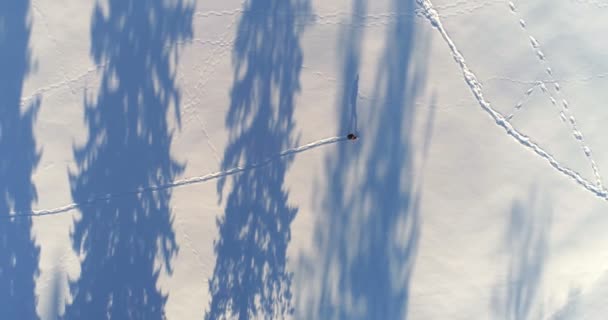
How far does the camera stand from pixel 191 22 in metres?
4.10

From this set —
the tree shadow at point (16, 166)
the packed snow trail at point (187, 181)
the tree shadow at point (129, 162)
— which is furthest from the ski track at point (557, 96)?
the tree shadow at point (16, 166)

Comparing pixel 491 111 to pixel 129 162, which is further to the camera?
pixel 129 162

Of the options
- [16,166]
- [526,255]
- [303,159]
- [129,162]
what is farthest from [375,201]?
[16,166]

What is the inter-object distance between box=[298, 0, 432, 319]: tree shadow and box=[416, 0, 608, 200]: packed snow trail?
0.22 meters

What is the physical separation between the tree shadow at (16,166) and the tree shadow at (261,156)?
2161mm

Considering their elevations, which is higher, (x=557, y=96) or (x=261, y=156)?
(x=557, y=96)

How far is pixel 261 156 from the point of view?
4055mm

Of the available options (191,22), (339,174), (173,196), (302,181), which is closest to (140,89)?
(191,22)

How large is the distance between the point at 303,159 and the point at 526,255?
2.61 meters

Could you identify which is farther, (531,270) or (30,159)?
(30,159)

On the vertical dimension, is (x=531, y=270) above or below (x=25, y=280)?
above

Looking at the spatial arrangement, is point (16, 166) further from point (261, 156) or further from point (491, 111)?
point (491, 111)

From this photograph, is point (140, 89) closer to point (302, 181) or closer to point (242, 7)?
point (242, 7)

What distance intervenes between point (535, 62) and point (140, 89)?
4.33 m
